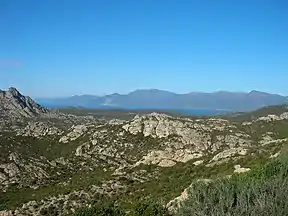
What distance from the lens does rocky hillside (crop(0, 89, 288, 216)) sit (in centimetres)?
5338

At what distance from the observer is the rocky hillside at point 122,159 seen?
53.4m

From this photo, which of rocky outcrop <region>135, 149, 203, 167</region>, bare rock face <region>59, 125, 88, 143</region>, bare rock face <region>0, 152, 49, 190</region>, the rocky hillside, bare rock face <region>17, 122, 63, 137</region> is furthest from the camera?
bare rock face <region>17, 122, 63, 137</region>

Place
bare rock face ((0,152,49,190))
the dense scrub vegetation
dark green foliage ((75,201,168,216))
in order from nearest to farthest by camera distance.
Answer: the dense scrub vegetation
dark green foliage ((75,201,168,216))
bare rock face ((0,152,49,190))

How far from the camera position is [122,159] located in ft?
294

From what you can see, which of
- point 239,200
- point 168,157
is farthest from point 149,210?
point 168,157

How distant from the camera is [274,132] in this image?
99.4 meters

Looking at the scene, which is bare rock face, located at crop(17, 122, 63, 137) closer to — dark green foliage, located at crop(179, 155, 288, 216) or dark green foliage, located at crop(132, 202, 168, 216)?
dark green foliage, located at crop(132, 202, 168, 216)

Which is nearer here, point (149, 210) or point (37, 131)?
point (149, 210)

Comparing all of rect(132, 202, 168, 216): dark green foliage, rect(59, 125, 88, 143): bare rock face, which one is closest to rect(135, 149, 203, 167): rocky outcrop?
rect(59, 125, 88, 143): bare rock face

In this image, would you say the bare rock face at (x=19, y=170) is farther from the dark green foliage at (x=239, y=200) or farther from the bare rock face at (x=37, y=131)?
the dark green foliage at (x=239, y=200)

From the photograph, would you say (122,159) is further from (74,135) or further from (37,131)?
(37,131)

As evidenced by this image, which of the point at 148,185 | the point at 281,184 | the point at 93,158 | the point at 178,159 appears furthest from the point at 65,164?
the point at 281,184

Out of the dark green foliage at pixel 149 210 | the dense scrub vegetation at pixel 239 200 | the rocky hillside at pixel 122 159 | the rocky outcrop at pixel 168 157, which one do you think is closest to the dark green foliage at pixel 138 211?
the dark green foliage at pixel 149 210

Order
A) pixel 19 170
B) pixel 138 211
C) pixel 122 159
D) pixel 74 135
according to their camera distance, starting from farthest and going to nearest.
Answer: pixel 74 135
pixel 122 159
pixel 19 170
pixel 138 211
